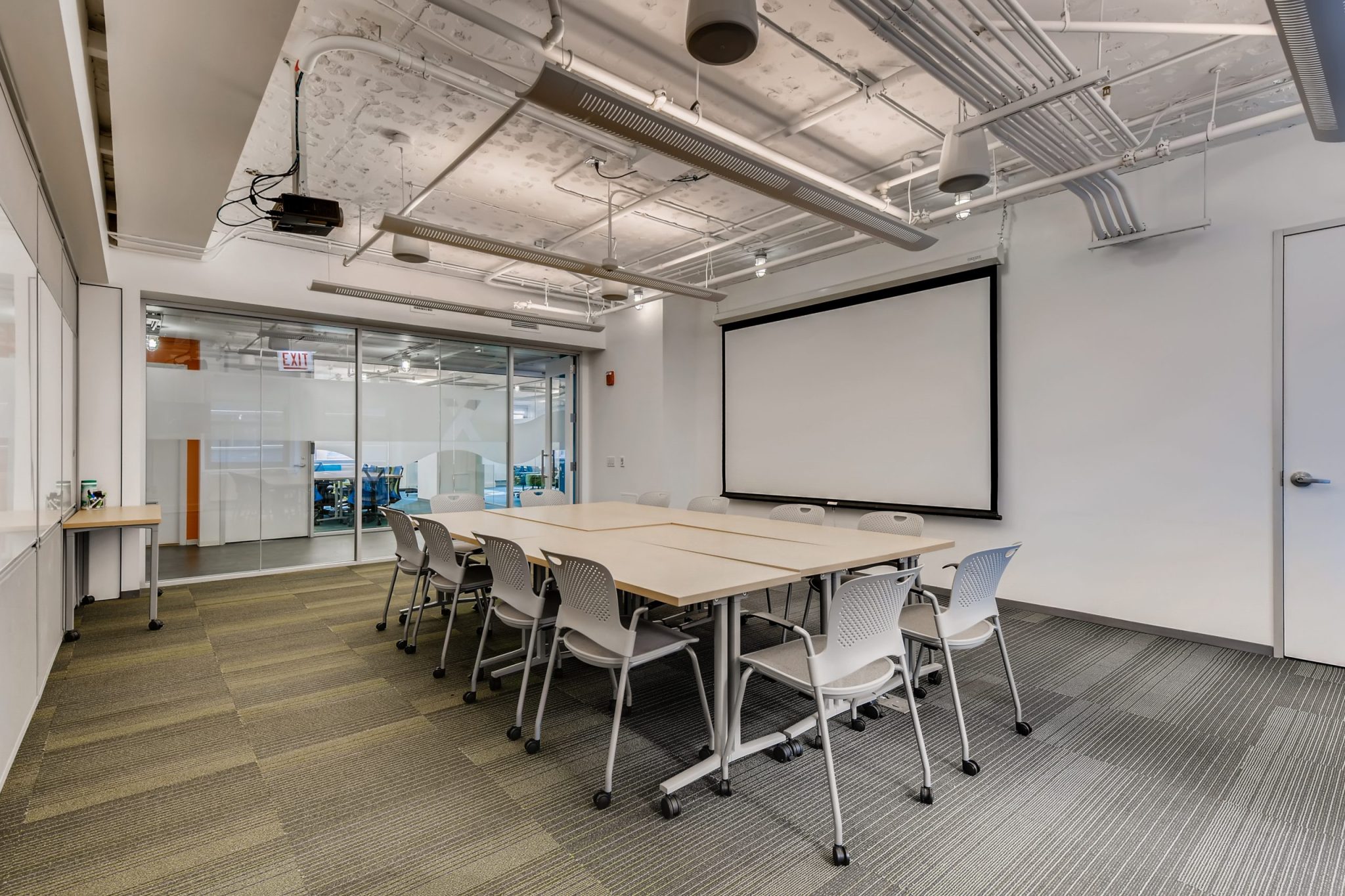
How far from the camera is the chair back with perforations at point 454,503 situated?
205 inches

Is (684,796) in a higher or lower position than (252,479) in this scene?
lower

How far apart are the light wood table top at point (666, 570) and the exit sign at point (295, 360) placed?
13.8 ft

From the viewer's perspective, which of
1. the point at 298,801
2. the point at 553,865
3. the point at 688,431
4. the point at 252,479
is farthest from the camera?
the point at 688,431

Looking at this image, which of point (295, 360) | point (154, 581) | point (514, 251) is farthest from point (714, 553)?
point (295, 360)

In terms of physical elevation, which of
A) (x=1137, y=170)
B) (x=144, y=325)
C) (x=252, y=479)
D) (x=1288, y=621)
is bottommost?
(x=1288, y=621)

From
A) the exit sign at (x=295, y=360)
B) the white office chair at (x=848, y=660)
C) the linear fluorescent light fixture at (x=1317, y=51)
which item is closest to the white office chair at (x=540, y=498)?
the exit sign at (x=295, y=360)

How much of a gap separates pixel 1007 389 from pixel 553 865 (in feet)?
15.5

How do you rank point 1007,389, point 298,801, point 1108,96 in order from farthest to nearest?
point 1007,389
point 1108,96
point 298,801

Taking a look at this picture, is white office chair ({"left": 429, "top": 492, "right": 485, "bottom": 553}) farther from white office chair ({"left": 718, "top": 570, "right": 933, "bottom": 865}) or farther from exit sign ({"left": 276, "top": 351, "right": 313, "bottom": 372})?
white office chair ({"left": 718, "top": 570, "right": 933, "bottom": 865})

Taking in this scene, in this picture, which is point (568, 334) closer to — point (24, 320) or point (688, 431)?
point (688, 431)

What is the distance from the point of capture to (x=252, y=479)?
6000 millimetres

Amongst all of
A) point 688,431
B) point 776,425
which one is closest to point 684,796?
point 776,425

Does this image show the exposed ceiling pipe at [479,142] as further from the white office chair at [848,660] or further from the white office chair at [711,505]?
the white office chair at [711,505]

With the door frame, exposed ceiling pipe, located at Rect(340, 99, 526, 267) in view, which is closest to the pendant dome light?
exposed ceiling pipe, located at Rect(340, 99, 526, 267)
